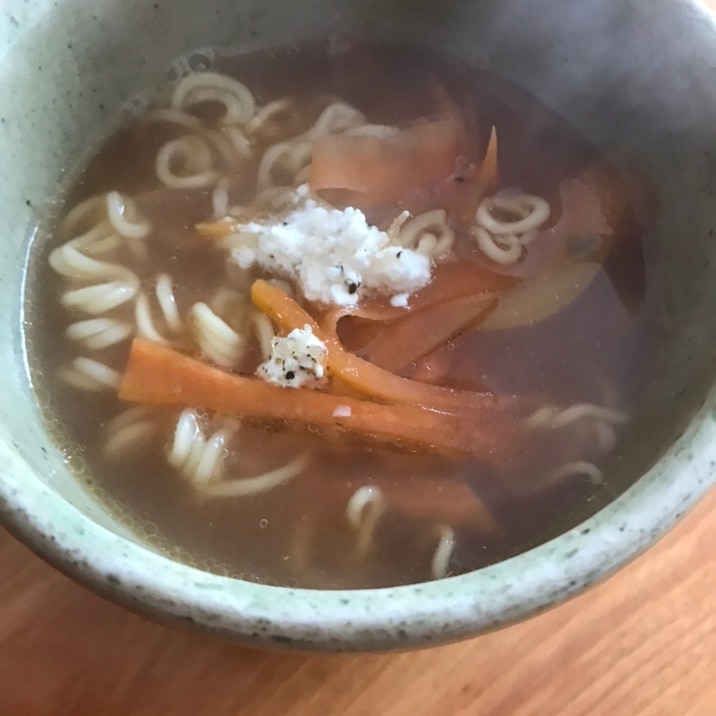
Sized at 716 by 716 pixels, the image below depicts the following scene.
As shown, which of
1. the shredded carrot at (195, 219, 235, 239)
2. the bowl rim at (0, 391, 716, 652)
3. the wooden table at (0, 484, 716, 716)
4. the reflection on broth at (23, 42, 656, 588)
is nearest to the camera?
the bowl rim at (0, 391, 716, 652)

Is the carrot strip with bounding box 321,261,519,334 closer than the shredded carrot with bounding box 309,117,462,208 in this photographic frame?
Yes

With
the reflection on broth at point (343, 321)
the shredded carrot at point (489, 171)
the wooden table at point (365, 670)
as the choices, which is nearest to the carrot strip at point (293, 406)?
the reflection on broth at point (343, 321)

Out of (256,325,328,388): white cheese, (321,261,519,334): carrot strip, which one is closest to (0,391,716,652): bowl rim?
(256,325,328,388): white cheese

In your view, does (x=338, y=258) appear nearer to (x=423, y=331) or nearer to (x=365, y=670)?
(x=423, y=331)

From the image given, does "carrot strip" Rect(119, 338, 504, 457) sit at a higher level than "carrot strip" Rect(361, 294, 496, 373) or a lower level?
lower

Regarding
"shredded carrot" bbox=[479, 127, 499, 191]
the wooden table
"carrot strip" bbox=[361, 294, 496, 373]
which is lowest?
the wooden table

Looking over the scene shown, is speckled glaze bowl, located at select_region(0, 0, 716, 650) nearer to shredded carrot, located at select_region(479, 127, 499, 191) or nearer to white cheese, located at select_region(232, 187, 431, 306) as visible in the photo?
shredded carrot, located at select_region(479, 127, 499, 191)

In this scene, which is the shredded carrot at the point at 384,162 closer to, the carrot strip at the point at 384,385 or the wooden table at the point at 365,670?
the carrot strip at the point at 384,385

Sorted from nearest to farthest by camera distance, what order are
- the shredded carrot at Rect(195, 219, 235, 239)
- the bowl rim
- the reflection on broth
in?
the bowl rim
the reflection on broth
the shredded carrot at Rect(195, 219, 235, 239)
